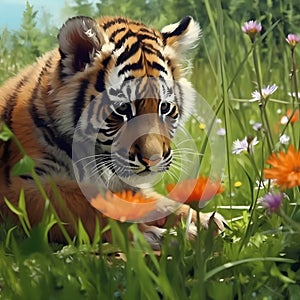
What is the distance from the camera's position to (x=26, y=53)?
4.45 meters

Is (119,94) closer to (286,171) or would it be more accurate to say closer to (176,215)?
(176,215)

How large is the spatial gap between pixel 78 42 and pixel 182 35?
41 cm

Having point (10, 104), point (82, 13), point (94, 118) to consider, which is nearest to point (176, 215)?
point (94, 118)

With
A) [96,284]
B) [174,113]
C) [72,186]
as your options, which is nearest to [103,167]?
[72,186]

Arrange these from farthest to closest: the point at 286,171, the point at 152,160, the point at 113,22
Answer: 1. the point at 113,22
2. the point at 152,160
3. the point at 286,171

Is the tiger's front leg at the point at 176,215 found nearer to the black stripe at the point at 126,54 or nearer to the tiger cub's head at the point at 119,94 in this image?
the tiger cub's head at the point at 119,94

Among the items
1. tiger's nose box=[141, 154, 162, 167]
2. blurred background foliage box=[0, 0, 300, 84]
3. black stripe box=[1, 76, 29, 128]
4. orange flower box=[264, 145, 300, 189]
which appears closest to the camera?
orange flower box=[264, 145, 300, 189]

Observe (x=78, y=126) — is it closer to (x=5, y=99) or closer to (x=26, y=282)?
(x=5, y=99)

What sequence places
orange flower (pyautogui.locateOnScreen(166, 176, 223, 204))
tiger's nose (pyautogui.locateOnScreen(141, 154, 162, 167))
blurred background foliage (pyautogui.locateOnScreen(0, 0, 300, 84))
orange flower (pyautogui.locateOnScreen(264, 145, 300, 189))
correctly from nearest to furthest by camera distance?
orange flower (pyautogui.locateOnScreen(166, 176, 223, 204)) < orange flower (pyautogui.locateOnScreen(264, 145, 300, 189)) < tiger's nose (pyautogui.locateOnScreen(141, 154, 162, 167)) < blurred background foliage (pyautogui.locateOnScreen(0, 0, 300, 84))

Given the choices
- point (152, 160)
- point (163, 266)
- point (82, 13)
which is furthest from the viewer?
point (82, 13)

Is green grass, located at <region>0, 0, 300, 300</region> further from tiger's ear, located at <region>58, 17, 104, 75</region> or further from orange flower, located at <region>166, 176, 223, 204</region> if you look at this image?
tiger's ear, located at <region>58, 17, 104, 75</region>

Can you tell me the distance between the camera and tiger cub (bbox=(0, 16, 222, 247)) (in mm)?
2514

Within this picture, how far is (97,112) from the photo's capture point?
102 inches

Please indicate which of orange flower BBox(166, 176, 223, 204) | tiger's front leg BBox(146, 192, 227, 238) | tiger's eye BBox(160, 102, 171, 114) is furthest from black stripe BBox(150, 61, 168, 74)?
orange flower BBox(166, 176, 223, 204)
